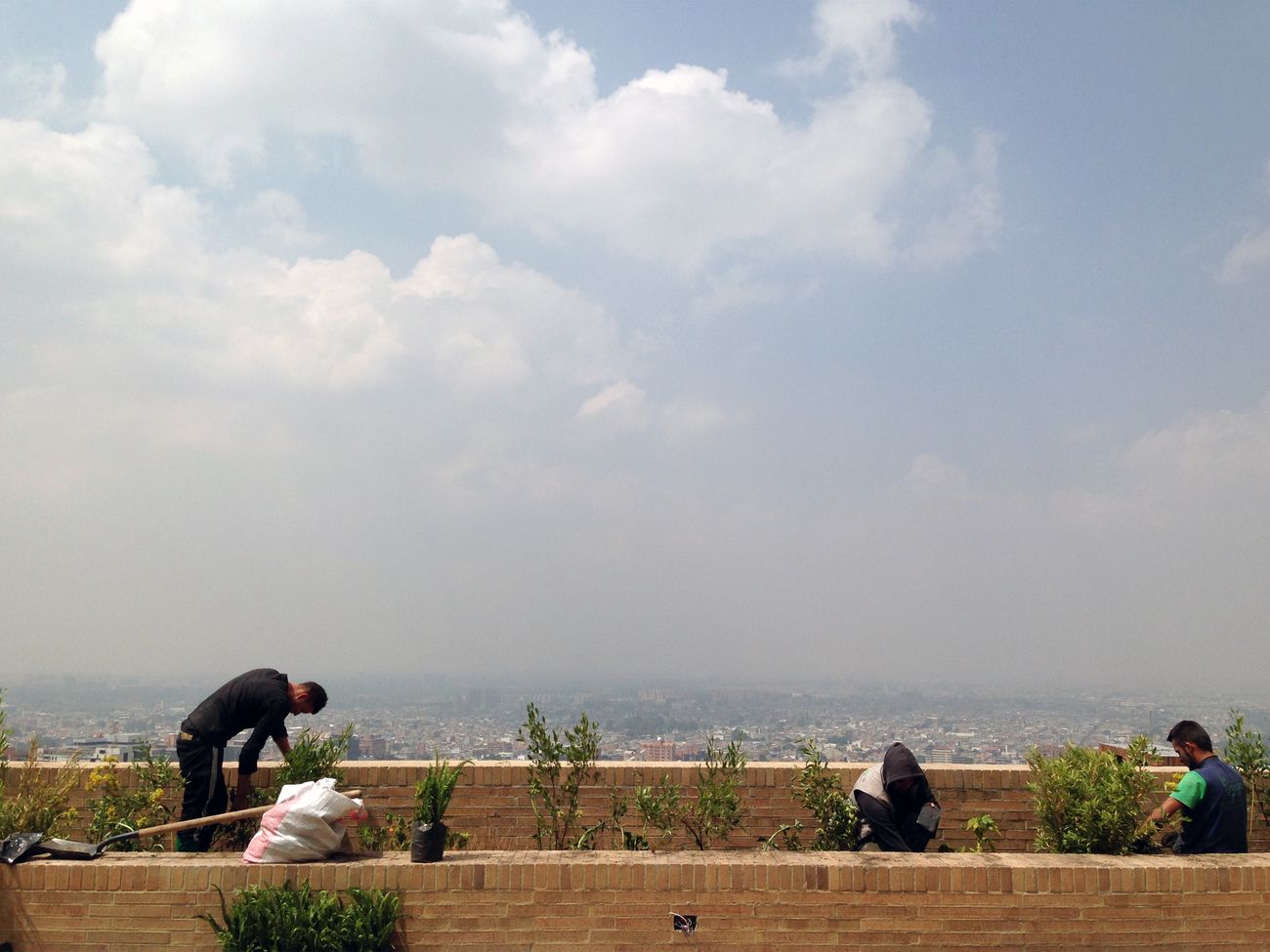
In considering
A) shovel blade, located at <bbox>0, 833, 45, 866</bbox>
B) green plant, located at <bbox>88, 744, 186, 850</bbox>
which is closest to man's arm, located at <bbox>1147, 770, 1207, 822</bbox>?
green plant, located at <bbox>88, 744, 186, 850</bbox>

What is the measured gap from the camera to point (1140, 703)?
6206 centimetres

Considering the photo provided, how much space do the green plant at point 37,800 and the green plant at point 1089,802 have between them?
7.11 metres

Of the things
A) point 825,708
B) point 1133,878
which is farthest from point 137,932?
point 825,708

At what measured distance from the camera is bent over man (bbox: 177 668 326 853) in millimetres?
7309

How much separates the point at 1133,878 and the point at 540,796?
4.23m

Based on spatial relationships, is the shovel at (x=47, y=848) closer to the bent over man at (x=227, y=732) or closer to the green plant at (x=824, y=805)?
the bent over man at (x=227, y=732)

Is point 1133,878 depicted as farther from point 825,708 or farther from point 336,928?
point 825,708

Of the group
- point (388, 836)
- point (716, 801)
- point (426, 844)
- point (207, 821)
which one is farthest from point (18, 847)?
point (716, 801)

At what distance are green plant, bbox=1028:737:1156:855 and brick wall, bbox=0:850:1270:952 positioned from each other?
2.27 feet

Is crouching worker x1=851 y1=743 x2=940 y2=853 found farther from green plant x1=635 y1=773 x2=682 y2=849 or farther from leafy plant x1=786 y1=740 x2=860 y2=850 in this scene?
green plant x1=635 y1=773 x2=682 y2=849

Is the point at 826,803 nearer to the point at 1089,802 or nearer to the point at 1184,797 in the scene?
the point at 1089,802

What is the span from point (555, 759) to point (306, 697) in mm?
2070

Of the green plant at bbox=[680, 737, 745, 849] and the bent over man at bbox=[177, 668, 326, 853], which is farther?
the bent over man at bbox=[177, 668, 326, 853]

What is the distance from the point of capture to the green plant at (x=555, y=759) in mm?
7363
